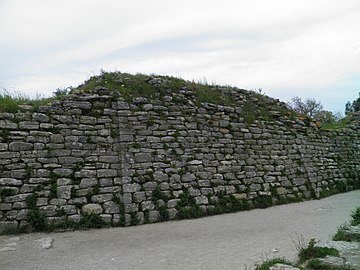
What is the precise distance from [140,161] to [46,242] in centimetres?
273

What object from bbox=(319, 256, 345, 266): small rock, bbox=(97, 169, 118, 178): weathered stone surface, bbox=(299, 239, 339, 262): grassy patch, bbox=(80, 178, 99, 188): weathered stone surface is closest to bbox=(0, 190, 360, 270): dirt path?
bbox=(299, 239, 339, 262): grassy patch

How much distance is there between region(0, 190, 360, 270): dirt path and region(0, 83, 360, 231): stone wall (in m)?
0.50

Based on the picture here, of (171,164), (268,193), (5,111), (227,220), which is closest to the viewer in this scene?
(5,111)

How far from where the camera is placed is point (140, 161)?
8.24m

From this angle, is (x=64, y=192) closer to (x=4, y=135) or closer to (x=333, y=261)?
(x=4, y=135)

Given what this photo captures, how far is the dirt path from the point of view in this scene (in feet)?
16.5

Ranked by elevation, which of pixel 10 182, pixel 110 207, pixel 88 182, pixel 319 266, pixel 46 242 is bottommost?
pixel 319 266

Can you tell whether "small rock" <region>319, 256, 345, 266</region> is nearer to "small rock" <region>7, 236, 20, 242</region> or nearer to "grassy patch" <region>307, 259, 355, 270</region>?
"grassy patch" <region>307, 259, 355, 270</region>

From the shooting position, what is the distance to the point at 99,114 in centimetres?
822

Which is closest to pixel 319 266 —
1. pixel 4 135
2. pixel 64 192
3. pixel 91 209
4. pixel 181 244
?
pixel 181 244

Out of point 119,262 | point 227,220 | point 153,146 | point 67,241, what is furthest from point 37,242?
point 227,220

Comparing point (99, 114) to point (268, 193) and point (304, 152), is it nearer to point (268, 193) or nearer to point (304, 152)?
point (268, 193)

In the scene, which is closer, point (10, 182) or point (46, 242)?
point (46, 242)

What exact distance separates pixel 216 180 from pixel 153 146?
1.89 meters
